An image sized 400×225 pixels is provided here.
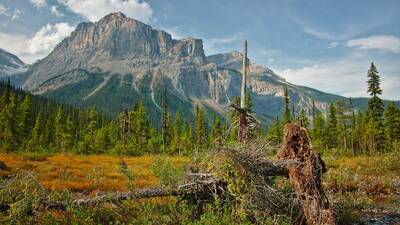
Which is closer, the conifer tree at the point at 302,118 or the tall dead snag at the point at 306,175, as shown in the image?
the tall dead snag at the point at 306,175

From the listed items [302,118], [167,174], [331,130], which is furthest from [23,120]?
[167,174]

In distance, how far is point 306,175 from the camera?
370 inches

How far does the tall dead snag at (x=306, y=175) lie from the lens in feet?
29.6

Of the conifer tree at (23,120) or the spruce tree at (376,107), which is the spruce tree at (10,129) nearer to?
the conifer tree at (23,120)

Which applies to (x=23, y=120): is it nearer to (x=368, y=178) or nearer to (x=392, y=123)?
(x=368, y=178)

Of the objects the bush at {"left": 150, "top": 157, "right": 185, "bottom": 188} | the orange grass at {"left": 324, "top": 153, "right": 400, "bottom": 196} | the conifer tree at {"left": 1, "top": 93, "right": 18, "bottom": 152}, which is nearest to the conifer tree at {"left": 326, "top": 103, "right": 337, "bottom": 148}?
the orange grass at {"left": 324, "top": 153, "right": 400, "bottom": 196}

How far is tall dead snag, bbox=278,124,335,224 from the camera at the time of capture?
902cm

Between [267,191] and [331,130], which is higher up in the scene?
[331,130]

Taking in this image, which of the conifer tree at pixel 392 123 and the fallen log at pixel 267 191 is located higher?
the conifer tree at pixel 392 123

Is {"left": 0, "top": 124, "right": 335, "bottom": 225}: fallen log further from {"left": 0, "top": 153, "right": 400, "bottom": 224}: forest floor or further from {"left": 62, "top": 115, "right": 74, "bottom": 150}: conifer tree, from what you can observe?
{"left": 62, "top": 115, "right": 74, "bottom": 150}: conifer tree

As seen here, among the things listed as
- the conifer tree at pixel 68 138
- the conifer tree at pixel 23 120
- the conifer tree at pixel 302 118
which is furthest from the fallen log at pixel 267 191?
the conifer tree at pixel 68 138

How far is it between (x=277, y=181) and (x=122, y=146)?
175 ft

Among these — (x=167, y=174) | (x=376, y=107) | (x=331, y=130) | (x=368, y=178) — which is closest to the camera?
(x=167, y=174)

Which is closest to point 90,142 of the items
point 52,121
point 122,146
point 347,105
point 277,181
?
point 122,146
